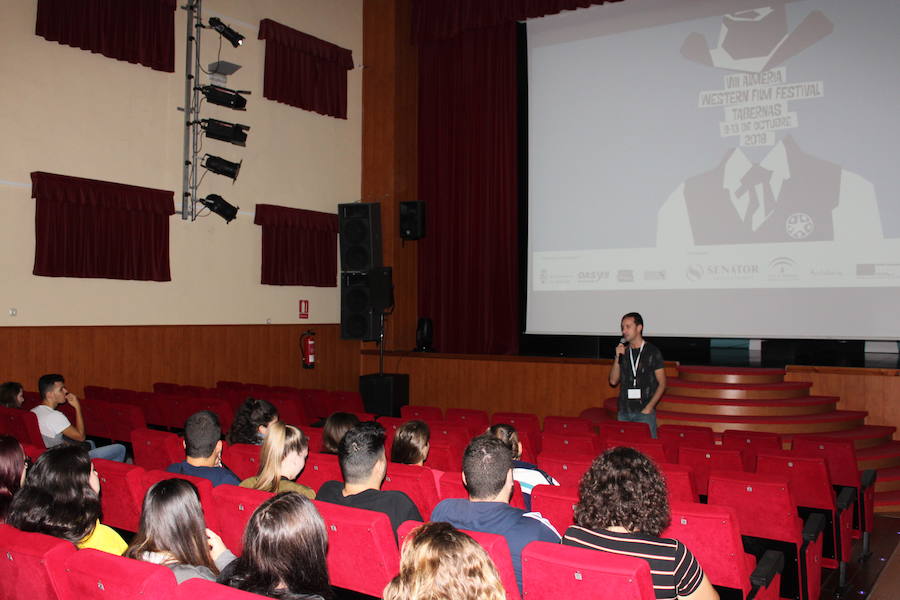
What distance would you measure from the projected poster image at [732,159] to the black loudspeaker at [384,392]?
2.34 m

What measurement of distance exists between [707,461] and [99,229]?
22.6 ft

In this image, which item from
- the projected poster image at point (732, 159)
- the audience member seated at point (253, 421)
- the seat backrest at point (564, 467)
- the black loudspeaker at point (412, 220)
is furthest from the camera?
the black loudspeaker at point (412, 220)

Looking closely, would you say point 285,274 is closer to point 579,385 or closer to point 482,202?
point 482,202

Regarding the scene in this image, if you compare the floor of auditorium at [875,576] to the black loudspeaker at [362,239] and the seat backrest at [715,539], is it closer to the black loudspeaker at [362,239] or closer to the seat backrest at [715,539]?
the seat backrest at [715,539]

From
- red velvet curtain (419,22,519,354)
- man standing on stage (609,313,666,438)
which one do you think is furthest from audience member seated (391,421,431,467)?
red velvet curtain (419,22,519,354)

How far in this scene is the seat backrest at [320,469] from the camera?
3.82 meters

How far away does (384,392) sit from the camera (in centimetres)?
1036

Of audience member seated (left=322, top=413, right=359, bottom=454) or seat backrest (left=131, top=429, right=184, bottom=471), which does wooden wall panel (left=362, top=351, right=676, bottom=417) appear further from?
seat backrest (left=131, top=429, right=184, bottom=471)

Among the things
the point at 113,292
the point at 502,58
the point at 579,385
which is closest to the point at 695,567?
the point at 579,385

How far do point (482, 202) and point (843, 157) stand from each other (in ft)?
16.2

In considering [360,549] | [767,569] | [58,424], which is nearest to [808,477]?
[767,569]

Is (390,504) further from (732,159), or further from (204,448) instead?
(732,159)

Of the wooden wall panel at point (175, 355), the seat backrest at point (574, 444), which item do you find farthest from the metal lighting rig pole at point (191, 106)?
the seat backrest at point (574, 444)

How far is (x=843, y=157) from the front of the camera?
334 inches
